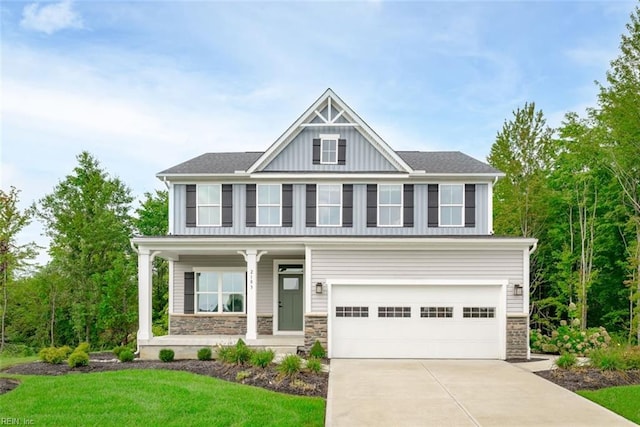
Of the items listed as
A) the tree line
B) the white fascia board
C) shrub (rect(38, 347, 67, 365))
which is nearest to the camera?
shrub (rect(38, 347, 67, 365))

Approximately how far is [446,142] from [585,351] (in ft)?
43.3

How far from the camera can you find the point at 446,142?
2652 cm

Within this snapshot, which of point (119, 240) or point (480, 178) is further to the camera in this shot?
point (119, 240)

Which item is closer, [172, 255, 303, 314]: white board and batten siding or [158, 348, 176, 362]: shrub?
[158, 348, 176, 362]: shrub

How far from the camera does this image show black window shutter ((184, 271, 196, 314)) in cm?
1842

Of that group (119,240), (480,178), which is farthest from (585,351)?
(119,240)

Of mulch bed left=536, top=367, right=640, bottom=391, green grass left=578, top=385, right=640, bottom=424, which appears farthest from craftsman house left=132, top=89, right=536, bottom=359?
green grass left=578, top=385, right=640, bottom=424

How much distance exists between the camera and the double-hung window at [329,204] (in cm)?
1858

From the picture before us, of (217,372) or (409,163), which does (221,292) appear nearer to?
(217,372)

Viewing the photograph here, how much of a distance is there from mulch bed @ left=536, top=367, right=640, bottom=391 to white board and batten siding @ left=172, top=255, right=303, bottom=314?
8901 mm

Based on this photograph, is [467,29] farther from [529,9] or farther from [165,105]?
[165,105]

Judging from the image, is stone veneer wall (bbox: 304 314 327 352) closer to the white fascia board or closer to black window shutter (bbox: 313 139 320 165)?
the white fascia board

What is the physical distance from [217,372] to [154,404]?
341cm

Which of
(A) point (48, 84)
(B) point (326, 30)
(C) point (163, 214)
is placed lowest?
(C) point (163, 214)
